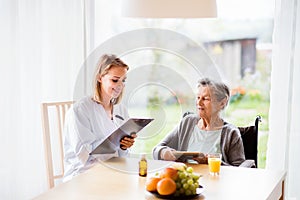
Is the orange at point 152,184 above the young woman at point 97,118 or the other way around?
the other way around

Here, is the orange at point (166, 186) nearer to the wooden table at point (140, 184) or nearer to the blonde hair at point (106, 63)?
the wooden table at point (140, 184)

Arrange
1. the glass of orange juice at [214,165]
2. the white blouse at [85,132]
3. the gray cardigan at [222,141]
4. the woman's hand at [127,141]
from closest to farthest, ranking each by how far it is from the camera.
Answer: the glass of orange juice at [214,165]
the woman's hand at [127,141]
the white blouse at [85,132]
the gray cardigan at [222,141]

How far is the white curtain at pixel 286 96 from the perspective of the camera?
136 inches

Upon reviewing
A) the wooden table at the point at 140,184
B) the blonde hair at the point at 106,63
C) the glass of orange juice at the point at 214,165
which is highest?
the blonde hair at the point at 106,63

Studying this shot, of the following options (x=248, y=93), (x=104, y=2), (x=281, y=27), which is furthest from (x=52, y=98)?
(x=281, y=27)

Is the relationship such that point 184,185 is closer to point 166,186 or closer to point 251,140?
point 166,186

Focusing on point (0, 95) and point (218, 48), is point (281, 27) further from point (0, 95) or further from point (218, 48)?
point (0, 95)

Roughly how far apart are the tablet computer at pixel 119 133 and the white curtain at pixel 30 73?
91 centimetres

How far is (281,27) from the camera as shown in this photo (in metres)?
3.47

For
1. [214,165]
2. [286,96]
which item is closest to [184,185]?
[214,165]

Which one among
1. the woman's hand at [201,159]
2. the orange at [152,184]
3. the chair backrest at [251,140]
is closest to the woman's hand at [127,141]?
the woman's hand at [201,159]

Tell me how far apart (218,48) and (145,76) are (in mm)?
1060

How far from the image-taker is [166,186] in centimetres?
214

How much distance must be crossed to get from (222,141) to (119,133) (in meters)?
0.68
